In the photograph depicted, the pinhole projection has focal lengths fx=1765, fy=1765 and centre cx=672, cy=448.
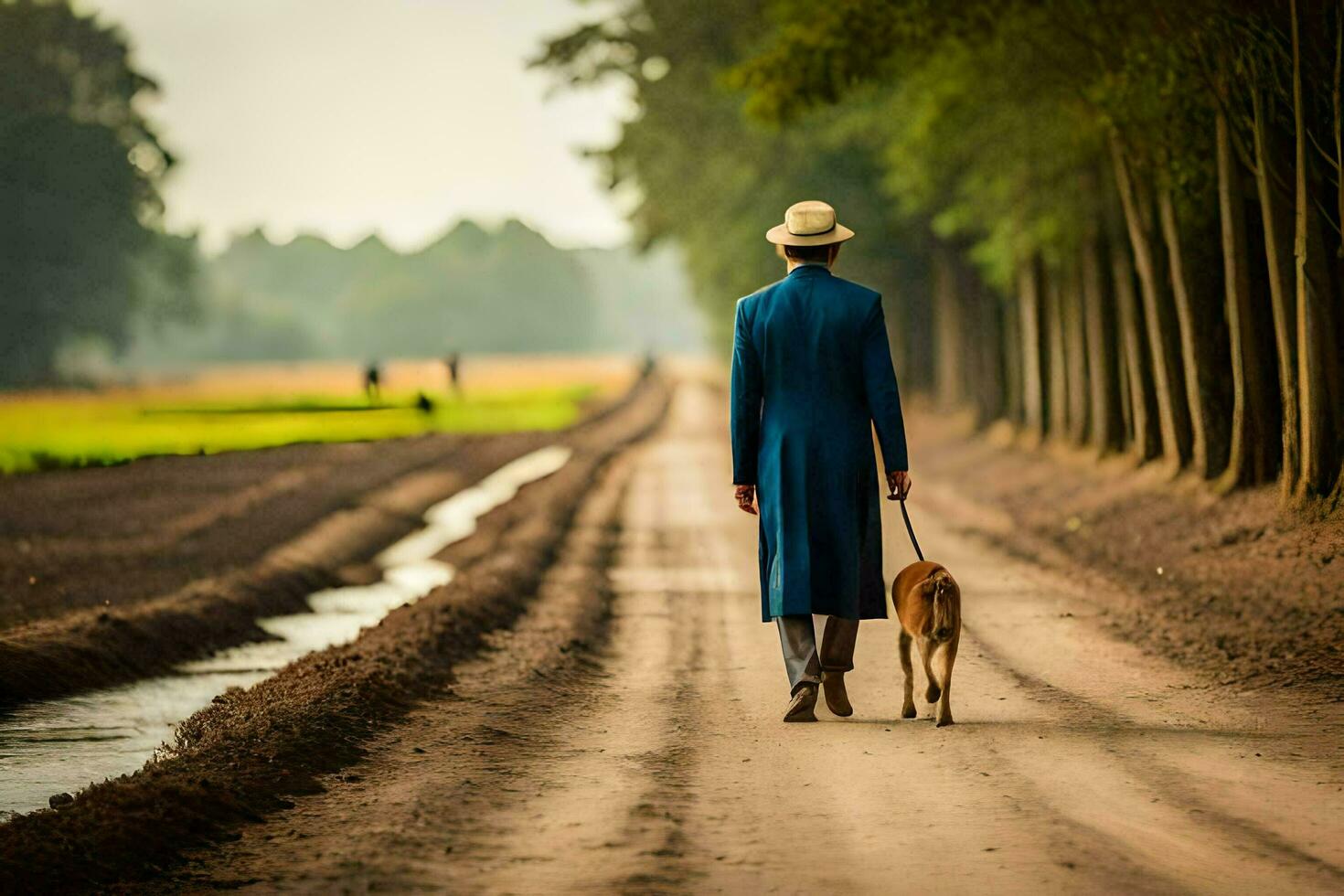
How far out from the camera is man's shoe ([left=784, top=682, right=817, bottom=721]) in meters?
8.70

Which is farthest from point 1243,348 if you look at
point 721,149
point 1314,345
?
point 721,149

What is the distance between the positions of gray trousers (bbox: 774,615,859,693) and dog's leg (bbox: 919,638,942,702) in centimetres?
34

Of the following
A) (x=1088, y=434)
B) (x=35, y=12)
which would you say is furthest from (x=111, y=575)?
(x=35, y=12)

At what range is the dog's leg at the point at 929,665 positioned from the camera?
8539mm

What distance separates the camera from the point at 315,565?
18797 mm

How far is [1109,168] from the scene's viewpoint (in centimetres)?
2186

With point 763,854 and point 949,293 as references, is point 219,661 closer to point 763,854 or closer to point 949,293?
point 763,854

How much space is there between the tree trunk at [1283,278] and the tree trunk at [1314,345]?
1.41 ft

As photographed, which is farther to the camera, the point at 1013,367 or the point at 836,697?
the point at 1013,367

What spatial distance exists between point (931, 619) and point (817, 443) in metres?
1.03

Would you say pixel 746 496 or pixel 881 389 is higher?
pixel 881 389

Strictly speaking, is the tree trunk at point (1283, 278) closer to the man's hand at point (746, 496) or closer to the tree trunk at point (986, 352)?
the man's hand at point (746, 496)

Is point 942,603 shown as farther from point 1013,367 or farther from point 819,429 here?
point 1013,367

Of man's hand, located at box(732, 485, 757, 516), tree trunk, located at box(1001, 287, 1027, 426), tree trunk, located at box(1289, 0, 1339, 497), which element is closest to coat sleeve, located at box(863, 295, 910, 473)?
man's hand, located at box(732, 485, 757, 516)
